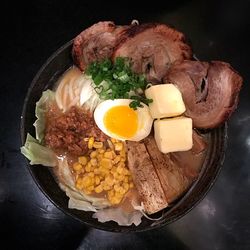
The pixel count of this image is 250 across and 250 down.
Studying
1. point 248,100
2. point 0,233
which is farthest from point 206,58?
point 0,233

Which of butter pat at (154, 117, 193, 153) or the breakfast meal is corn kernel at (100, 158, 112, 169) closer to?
the breakfast meal

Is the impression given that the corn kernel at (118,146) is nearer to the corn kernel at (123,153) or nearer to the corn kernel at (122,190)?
the corn kernel at (123,153)

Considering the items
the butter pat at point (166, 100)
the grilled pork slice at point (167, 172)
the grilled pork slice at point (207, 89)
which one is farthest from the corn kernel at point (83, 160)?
the grilled pork slice at point (207, 89)

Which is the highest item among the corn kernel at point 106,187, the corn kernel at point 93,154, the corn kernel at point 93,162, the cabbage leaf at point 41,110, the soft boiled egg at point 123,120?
the cabbage leaf at point 41,110

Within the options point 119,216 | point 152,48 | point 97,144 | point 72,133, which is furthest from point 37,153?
point 152,48

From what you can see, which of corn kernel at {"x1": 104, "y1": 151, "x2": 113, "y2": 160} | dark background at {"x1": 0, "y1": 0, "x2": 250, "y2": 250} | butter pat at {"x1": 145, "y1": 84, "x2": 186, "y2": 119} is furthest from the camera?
dark background at {"x1": 0, "y1": 0, "x2": 250, "y2": 250}

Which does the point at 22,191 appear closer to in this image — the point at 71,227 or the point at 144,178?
the point at 71,227

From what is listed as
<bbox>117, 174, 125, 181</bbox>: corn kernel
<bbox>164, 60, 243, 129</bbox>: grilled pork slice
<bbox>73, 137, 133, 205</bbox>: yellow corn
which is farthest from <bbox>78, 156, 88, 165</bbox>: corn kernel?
<bbox>164, 60, 243, 129</bbox>: grilled pork slice
